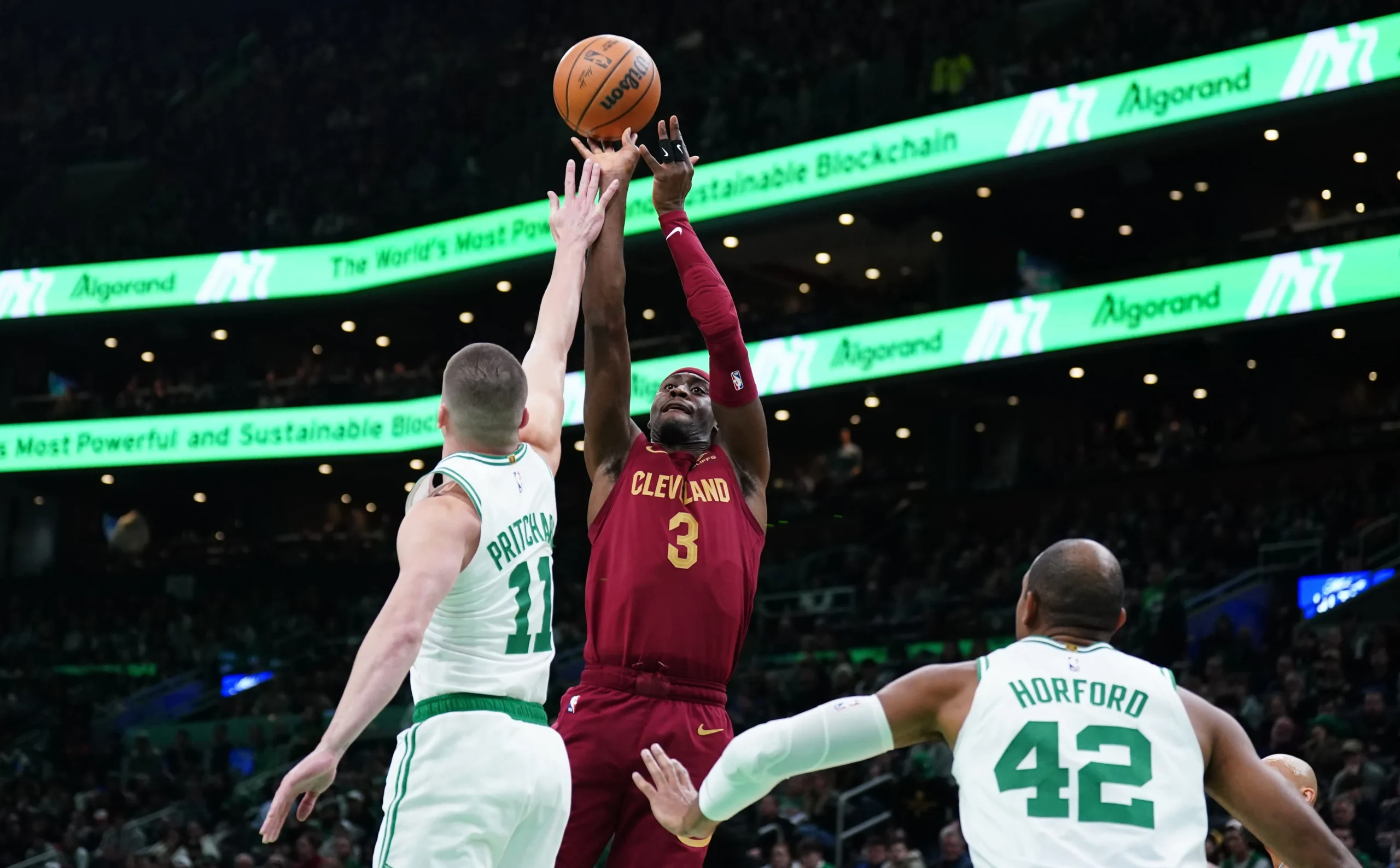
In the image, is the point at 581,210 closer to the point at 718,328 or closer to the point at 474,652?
the point at 718,328

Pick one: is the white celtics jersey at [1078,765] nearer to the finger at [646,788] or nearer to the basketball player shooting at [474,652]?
the finger at [646,788]

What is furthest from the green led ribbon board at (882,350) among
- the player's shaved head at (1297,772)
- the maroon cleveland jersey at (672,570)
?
the player's shaved head at (1297,772)

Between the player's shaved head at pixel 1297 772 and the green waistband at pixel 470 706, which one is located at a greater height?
the green waistband at pixel 470 706

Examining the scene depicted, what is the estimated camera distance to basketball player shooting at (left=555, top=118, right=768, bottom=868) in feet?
18.0

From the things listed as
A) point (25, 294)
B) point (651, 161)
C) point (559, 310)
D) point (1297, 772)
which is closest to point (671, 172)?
point (651, 161)

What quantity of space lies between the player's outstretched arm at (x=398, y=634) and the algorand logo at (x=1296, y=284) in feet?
59.4

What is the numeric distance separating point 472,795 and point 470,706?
243 millimetres

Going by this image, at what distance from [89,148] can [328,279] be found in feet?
31.3

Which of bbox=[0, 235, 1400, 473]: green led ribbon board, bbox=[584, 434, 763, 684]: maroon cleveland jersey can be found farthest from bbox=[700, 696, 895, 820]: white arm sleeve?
bbox=[0, 235, 1400, 473]: green led ribbon board

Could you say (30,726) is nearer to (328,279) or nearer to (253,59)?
(328,279)

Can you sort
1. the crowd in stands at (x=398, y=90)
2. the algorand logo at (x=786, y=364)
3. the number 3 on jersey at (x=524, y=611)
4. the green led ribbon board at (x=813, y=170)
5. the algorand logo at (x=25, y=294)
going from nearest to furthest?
the number 3 on jersey at (x=524, y=611) < the green led ribbon board at (x=813, y=170) < the algorand logo at (x=786, y=364) < the crowd in stands at (x=398, y=90) < the algorand logo at (x=25, y=294)

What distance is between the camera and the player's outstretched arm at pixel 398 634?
3789mm

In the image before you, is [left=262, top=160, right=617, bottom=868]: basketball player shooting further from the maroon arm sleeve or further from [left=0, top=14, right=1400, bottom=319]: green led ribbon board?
[left=0, top=14, right=1400, bottom=319]: green led ribbon board

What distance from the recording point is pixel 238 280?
30156mm
